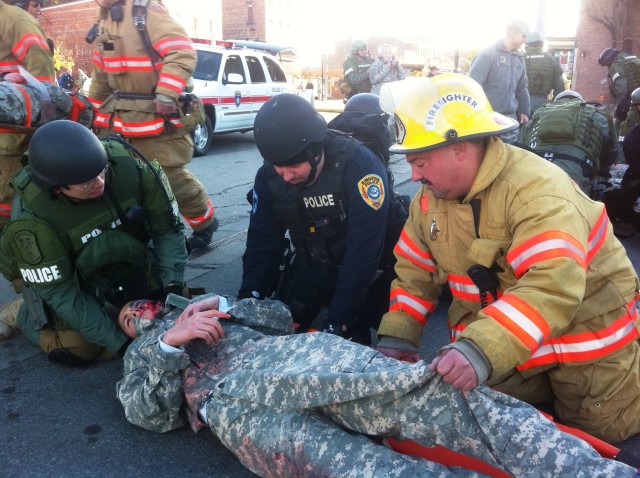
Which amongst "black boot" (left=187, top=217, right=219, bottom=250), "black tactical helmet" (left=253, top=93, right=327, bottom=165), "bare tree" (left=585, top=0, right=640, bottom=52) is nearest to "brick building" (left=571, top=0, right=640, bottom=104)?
"bare tree" (left=585, top=0, right=640, bottom=52)

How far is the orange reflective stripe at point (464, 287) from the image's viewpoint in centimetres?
219

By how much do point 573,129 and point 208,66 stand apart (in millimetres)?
7489

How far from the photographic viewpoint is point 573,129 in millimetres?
4598

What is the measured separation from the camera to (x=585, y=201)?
77.9 inches

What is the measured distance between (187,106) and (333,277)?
69.9 inches

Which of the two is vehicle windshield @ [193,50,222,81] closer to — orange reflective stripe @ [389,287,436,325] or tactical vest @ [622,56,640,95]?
tactical vest @ [622,56,640,95]

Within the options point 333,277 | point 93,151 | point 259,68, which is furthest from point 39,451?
point 259,68

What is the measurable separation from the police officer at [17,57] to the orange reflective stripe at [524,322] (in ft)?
10.5

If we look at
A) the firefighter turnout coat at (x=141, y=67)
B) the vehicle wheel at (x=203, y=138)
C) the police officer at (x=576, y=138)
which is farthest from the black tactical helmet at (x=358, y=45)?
the firefighter turnout coat at (x=141, y=67)

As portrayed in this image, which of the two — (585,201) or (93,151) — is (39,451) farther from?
(585,201)

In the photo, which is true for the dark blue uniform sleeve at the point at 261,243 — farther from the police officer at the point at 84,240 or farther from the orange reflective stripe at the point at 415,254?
the orange reflective stripe at the point at 415,254

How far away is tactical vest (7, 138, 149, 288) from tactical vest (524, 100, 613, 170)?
316cm

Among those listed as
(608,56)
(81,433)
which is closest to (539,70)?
(608,56)

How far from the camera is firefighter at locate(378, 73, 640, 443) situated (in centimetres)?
171
